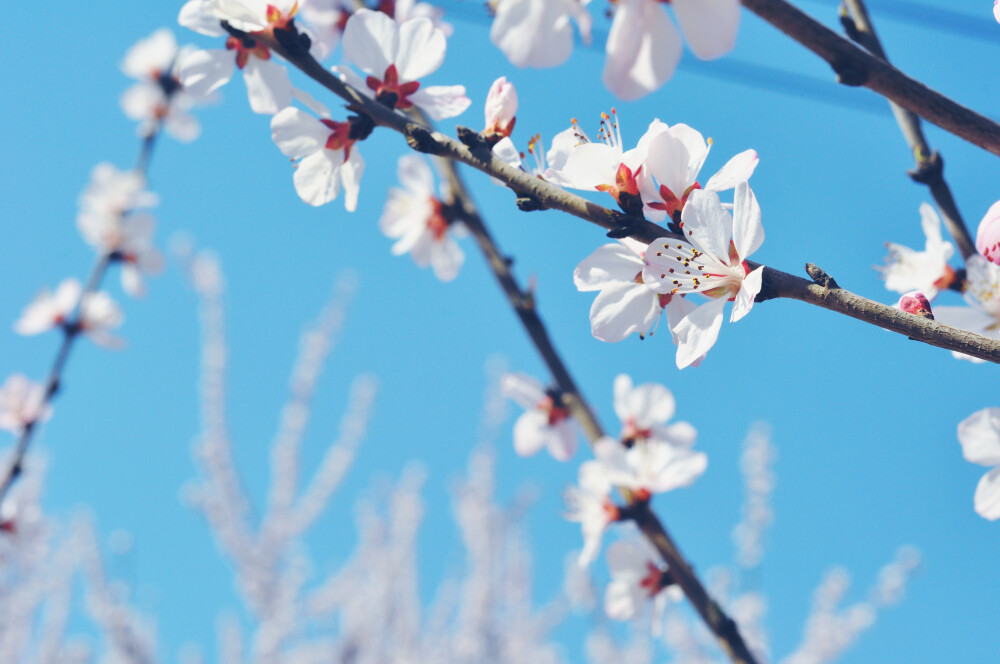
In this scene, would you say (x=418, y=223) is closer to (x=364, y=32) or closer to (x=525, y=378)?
(x=525, y=378)

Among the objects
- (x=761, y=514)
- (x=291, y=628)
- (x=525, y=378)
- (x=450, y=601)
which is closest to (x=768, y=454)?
(x=761, y=514)

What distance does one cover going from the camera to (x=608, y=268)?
90 centimetres

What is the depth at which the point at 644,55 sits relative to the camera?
71 centimetres

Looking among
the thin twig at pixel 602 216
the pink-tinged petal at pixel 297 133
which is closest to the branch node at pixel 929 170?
the thin twig at pixel 602 216

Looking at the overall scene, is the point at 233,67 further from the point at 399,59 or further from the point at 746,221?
the point at 746,221

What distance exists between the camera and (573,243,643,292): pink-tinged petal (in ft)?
2.92

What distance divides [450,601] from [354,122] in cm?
819

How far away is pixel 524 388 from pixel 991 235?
3.36ft

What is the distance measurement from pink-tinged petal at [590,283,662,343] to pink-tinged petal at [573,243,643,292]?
0.01 metres

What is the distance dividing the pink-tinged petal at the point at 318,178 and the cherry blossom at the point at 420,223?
57cm

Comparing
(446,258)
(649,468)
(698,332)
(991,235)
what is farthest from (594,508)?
(991,235)

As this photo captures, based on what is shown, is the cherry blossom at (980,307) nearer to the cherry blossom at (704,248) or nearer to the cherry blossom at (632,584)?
the cherry blossom at (704,248)

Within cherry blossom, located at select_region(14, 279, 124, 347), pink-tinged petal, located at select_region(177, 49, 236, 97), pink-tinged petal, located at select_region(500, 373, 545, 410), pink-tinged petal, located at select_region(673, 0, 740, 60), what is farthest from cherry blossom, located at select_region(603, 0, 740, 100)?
cherry blossom, located at select_region(14, 279, 124, 347)

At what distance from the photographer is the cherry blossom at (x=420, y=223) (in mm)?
1737
